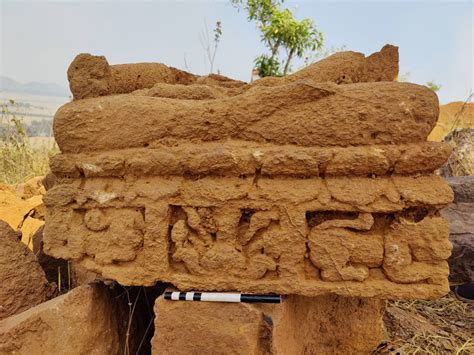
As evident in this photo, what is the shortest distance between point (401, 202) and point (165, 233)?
931 mm

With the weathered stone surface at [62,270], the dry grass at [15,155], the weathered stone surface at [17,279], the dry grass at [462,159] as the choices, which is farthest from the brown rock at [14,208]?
the dry grass at [462,159]

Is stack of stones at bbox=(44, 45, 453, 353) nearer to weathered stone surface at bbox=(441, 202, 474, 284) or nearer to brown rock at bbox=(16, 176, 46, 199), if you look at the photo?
weathered stone surface at bbox=(441, 202, 474, 284)

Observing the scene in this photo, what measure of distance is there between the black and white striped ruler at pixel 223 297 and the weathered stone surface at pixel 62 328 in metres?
0.42

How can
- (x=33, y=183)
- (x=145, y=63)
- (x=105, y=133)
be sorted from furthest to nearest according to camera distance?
(x=33, y=183) < (x=145, y=63) < (x=105, y=133)

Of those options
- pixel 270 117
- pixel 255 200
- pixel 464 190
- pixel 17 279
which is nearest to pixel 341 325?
pixel 255 200

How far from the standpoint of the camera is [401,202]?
1418mm

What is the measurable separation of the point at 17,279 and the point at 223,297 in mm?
1106

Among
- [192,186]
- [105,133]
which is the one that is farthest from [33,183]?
[192,186]

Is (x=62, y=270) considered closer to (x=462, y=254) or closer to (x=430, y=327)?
(x=430, y=327)

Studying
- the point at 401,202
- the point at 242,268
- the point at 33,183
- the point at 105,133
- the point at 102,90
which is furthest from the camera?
the point at 33,183

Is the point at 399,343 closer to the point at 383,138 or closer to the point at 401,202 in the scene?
the point at 401,202

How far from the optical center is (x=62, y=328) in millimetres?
1594

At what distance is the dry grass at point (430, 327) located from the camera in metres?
2.18

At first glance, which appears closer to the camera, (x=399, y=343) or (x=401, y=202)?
(x=401, y=202)
